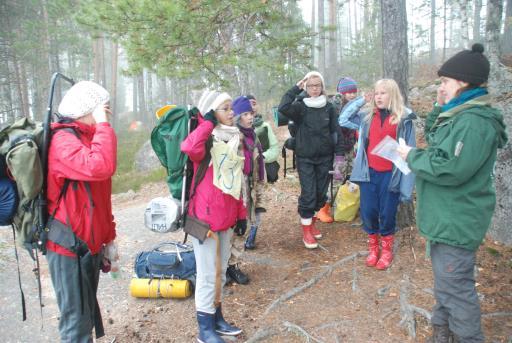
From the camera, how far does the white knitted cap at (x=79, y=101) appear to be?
2668 mm

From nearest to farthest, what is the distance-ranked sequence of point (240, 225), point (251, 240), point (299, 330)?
point (299, 330)
point (240, 225)
point (251, 240)

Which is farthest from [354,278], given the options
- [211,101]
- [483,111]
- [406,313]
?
[211,101]

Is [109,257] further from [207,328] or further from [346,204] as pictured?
[346,204]

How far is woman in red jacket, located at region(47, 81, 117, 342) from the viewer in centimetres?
250

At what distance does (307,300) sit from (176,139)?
7.15ft

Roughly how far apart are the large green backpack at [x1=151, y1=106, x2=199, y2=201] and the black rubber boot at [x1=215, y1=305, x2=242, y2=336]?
1.19m

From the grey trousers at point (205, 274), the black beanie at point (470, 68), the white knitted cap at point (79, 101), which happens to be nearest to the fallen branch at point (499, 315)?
the black beanie at point (470, 68)

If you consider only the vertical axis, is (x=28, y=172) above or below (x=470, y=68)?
below

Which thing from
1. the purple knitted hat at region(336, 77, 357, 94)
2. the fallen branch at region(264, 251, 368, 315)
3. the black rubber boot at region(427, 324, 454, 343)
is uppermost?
the purple knitted hat at region(336, 77, 357, 94)

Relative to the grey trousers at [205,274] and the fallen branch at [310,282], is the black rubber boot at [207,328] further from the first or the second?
the fallen branch at [310,282]

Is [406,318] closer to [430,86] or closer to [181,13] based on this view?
[181,13]

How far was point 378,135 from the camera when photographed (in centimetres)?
447

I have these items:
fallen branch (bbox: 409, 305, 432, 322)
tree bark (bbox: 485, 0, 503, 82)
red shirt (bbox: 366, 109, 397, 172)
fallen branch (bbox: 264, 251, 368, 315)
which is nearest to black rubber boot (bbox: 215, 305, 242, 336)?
fallen branch (bbox: 264, 251, 368, 315)

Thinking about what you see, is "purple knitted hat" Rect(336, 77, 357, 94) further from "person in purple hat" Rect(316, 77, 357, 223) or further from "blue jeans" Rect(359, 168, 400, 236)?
"blue jeans" Rect(359, 168, 400, 236)
